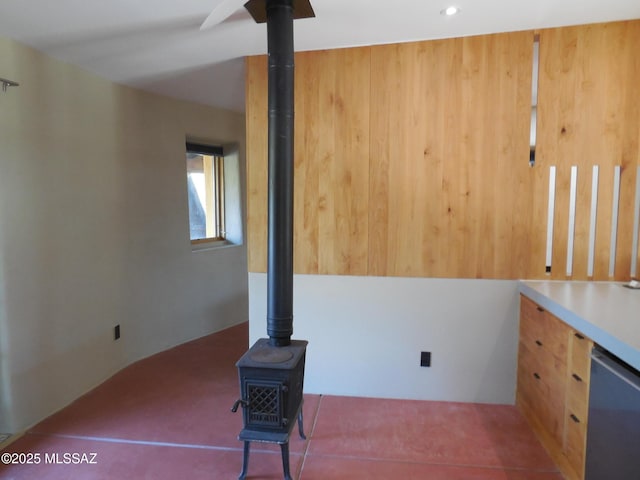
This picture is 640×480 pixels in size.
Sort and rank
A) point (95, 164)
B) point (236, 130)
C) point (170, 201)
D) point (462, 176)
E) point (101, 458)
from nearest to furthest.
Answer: point (101, 458) → point (462, 176) → point (95, 164) → point (170, 201) → point (236, 130)

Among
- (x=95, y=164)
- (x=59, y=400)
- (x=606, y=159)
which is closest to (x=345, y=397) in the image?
(x=59, y=400)

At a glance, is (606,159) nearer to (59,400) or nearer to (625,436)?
(625,436)

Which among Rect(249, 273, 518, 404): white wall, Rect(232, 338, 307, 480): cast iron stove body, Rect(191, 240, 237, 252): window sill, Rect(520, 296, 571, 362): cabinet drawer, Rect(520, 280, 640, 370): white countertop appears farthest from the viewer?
Rect(191, 240, 237, 252): window sill

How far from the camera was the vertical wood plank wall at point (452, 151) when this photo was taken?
97.2 inches

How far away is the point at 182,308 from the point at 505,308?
3.00m

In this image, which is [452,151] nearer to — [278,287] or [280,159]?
[280,159]

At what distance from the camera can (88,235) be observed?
9.99 feet

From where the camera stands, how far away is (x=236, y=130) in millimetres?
4539

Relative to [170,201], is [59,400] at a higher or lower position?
lower

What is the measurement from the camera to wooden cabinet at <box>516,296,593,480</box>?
6.09 feet

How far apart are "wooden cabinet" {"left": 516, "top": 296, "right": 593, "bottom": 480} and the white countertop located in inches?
2.8

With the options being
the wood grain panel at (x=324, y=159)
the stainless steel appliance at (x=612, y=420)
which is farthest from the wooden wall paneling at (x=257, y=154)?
the stainless steel appliance at (x=612, y=420)

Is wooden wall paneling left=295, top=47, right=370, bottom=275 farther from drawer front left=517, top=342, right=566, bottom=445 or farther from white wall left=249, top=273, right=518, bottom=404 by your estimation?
drawer front left=517, top=342, right=566, bottom=445

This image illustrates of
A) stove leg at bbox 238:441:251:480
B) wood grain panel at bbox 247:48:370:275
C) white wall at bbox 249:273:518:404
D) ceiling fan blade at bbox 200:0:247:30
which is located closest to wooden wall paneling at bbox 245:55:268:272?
wood grain panel at bbox 247:48:370:275
